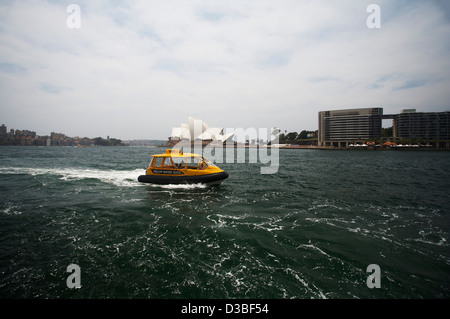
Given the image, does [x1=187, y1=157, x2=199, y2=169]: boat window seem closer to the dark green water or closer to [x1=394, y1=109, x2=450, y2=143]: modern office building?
the dark green water

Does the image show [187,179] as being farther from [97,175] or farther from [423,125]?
[423,125]

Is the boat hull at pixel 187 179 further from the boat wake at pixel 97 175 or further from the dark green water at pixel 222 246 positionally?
the dark green water at pixel 222 246

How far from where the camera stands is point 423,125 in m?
115

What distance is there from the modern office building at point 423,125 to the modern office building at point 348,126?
38.3 feet

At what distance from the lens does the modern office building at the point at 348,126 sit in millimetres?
124688

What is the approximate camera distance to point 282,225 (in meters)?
7.50

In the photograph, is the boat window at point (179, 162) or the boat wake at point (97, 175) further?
the boat wake at point (97, 175)

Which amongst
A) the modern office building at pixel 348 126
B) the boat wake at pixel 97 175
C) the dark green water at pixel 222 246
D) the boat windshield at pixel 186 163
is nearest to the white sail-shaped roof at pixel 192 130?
the boat wake at pixel 97 175

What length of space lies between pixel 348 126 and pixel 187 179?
148620 mm

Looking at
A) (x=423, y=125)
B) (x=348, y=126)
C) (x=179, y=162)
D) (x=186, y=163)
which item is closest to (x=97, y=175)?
(x=179, y=162)

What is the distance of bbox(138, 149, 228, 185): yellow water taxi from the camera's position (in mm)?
13609

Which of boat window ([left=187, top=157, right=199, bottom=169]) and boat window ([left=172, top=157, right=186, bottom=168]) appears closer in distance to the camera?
boat window ([left=187, top=157, right=199, bottom=169])

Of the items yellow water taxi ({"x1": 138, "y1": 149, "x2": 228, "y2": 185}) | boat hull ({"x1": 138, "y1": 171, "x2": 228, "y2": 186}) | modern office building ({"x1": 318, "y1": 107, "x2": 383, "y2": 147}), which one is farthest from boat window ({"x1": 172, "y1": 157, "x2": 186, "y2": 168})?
modern office building ({"x1": 318, "y1": 107, "x2": 383, "y2": 147})

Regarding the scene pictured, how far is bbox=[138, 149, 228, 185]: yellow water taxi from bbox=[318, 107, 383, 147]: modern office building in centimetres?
14019
